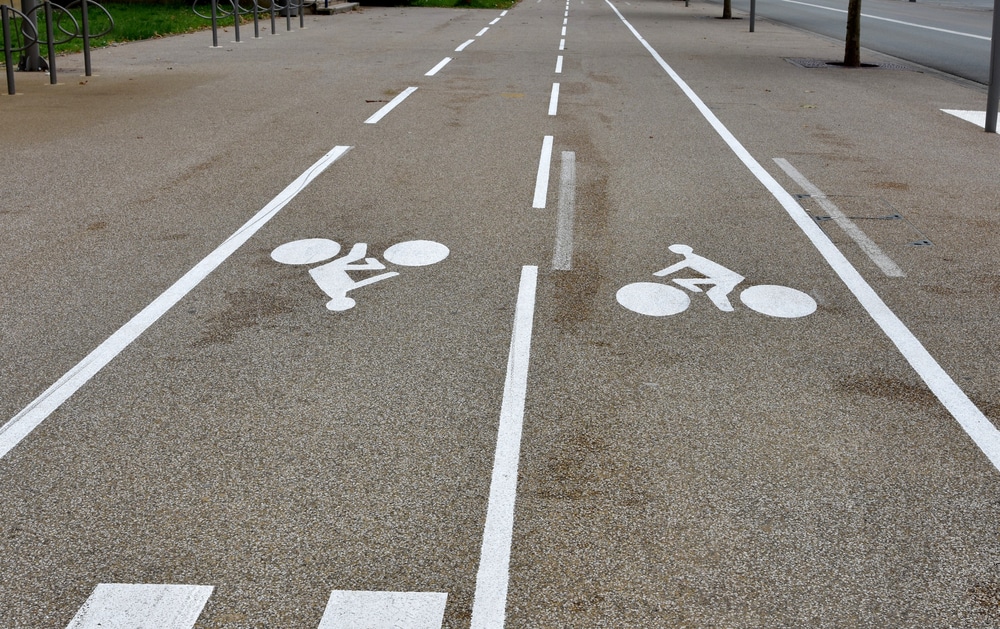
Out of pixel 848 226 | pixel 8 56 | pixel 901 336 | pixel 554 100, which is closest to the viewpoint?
pixel 901 336

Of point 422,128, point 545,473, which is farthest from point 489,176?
point 545,473

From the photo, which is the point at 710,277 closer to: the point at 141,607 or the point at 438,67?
the point at 141,607

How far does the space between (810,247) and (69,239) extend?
5416mm

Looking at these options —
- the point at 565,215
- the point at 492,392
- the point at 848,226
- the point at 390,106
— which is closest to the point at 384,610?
the point at 492,392

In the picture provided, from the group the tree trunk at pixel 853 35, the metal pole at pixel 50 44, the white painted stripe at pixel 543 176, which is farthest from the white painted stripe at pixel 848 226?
the metal pole at pixel 50 44

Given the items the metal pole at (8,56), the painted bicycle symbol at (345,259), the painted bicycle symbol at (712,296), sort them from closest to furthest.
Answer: the painted bicycle symbol at (712,296) → the painted bicycle symbol at (345,259) → the metal pole at (8,56)

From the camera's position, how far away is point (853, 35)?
61.9ft

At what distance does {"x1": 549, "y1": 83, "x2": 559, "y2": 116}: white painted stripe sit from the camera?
45.4 feet

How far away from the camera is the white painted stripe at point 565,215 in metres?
7.05

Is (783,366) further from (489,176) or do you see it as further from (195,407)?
(489,176)

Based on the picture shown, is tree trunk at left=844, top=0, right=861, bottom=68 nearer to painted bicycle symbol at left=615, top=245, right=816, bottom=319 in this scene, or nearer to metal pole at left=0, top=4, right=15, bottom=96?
painted bicycle symbol at left=615, top=245, right=816, bottom=319

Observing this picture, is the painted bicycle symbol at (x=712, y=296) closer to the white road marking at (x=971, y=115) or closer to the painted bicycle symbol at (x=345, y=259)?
the painted bicycle symbol at (x=345, y=259)

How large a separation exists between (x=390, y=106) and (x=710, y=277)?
26.9 feet

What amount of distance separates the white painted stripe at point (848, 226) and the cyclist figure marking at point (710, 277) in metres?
1.12
